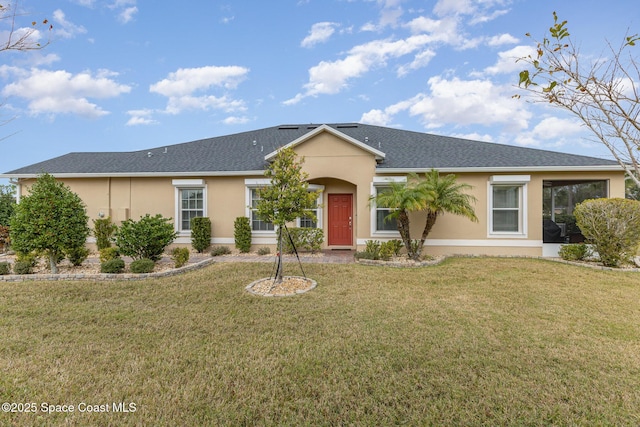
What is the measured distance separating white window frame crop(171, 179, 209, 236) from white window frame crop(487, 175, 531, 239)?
11733 mm

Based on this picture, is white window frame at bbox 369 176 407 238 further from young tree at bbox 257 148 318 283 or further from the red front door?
young tree at bbox 257 148 318 283

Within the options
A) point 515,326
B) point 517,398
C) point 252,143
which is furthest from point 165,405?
point 252,143

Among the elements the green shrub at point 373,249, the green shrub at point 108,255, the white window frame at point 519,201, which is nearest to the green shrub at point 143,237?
the green shrub at point 108,255

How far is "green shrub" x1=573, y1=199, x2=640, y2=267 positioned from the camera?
8.66 m

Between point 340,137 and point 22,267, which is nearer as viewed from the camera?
point 22,267

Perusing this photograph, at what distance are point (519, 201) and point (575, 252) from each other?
2.48 metres

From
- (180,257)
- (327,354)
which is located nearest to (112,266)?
(180,257)

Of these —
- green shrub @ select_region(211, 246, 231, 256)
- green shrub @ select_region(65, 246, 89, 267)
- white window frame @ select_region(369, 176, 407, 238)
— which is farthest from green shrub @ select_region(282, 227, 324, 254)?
green shrub @ select_region(65, 246, 89, 267)

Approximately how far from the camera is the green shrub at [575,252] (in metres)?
9.84

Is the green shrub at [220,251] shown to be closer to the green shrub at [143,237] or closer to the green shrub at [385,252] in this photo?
the green shrub at [143,237]

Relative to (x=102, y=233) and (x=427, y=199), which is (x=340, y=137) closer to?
(x=427, y=199)

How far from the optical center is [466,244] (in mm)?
10930

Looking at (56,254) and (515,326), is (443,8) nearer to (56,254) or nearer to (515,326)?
(515,326)

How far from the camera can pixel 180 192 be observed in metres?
12.2
